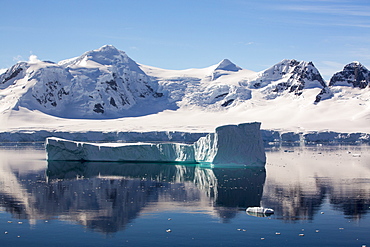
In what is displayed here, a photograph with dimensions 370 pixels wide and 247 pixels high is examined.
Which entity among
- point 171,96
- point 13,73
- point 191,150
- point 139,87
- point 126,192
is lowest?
point 126,192

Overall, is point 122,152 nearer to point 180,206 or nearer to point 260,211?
point 180,206

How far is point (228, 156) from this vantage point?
26.1 m

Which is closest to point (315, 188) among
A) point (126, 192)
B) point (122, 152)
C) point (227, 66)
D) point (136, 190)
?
point (136, 190)

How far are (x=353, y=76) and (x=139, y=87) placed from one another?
113ft

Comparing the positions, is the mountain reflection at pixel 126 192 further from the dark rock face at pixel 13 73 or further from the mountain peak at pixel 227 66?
the mountain peak at pixel 227 66

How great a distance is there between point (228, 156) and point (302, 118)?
43131 mm

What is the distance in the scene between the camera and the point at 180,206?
15555mm

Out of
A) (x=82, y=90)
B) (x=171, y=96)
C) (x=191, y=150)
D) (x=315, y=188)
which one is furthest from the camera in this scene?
(x=171, y=96)

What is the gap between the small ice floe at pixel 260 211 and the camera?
14204 mm

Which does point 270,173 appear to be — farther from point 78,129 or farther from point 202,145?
point 78,129

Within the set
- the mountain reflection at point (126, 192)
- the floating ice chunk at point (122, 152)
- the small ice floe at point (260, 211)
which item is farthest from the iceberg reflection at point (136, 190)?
the floating ice chunk at point (122, 152)

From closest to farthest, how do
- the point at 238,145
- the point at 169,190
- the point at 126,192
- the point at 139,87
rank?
1. the point at 126,192
2. the point at 169,190
3. the point at 238,145
4. the point at 139,87

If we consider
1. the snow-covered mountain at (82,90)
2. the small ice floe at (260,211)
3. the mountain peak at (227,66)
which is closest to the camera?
the small ice floe at (260,211)

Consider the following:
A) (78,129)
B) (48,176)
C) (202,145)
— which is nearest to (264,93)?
(78,129)
